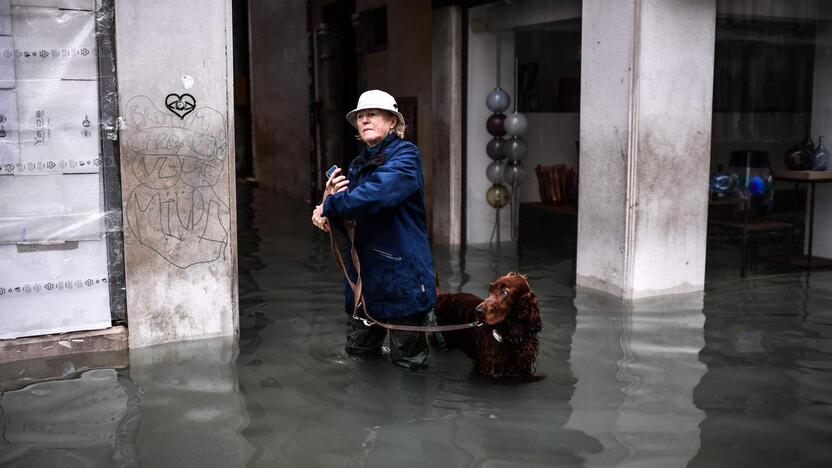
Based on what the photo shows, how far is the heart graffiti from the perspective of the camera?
6.40 metres

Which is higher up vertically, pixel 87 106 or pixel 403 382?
pixel 87 106

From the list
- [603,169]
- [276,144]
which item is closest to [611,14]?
[603,169]

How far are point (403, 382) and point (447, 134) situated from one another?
20.8 feet

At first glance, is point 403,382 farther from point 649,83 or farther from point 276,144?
point 276,144

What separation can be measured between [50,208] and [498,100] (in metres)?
6.22

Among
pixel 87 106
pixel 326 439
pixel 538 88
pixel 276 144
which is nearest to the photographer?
pixel 326 439

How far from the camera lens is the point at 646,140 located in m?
8.09

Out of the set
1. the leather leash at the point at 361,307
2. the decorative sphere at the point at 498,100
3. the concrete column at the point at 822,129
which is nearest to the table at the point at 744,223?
the concrete column at the point at 822,129

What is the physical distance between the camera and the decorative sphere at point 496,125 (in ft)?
36.3

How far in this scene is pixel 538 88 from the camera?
1240 centimetres

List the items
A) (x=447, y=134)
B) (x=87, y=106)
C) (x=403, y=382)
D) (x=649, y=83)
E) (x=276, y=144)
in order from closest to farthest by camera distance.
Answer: (x=403, y=382), (x=87, y=106), (x=649, y=83), (x=447, y=134), (x=276, y=144)

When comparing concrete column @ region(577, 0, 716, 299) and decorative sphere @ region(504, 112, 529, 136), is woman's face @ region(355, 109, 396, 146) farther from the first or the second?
decorative sphere @ region(504, 112, 529, 136)

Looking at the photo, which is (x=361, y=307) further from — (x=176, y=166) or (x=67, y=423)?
(x=67, y=423)

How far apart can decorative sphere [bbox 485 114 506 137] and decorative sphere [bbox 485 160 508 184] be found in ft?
1.20
